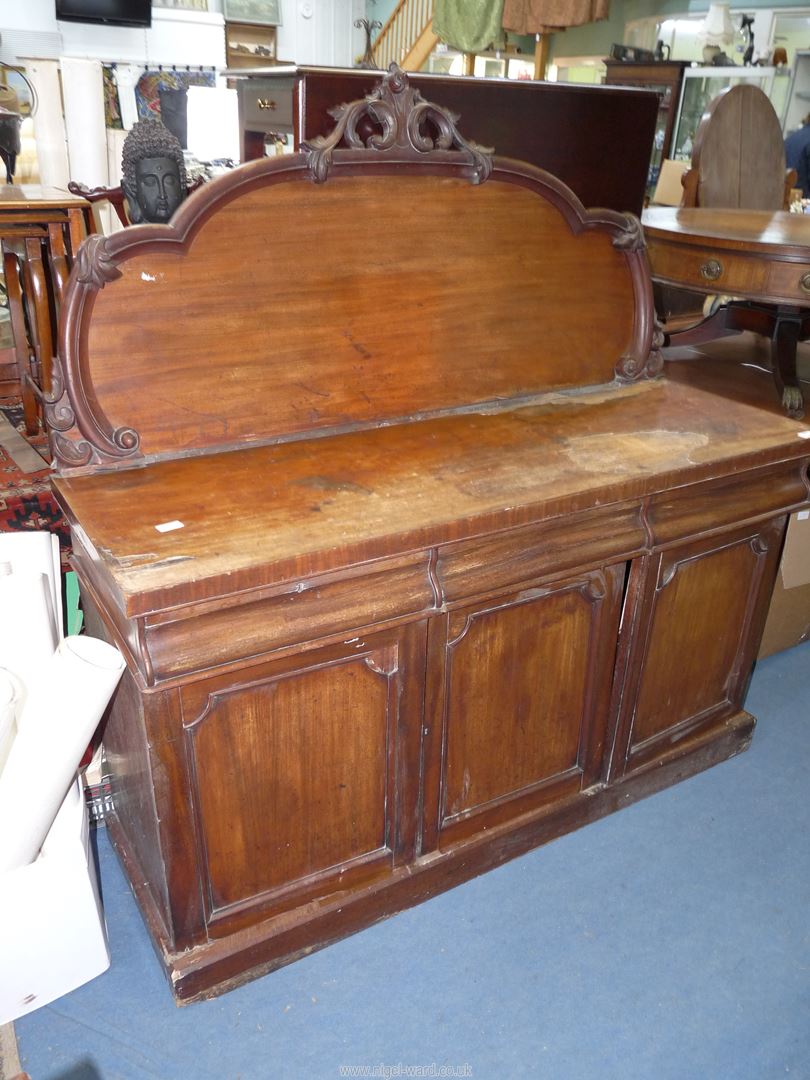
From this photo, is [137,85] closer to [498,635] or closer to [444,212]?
[444,212]

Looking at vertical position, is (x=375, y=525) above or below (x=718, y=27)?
below

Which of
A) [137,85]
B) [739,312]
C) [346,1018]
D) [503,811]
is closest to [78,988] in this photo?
[346,1018]

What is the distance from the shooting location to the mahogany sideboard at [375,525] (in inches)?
46.8

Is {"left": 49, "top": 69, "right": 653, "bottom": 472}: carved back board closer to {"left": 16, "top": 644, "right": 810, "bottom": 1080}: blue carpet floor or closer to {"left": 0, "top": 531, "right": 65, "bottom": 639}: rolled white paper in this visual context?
{"left": 0, "top": 531, "right": 65, "bottom": 639}: rolled white paper

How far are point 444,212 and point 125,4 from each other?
8.14m

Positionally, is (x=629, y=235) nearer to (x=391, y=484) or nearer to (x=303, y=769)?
(x=391, y=484)

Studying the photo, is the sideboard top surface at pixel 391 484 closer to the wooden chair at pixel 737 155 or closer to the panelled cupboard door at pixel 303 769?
the panelled cupboard door at pixel 303 769

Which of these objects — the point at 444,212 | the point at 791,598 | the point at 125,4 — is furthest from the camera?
the point at 125,4

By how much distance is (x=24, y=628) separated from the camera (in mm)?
1390

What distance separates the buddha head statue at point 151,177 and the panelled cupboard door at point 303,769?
94 centimetres

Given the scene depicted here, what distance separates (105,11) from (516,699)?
28.6 ft

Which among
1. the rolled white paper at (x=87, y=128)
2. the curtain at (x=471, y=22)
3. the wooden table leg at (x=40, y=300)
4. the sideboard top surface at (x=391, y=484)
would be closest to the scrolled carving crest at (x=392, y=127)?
the sideboard top surface at (x=391, y=484)

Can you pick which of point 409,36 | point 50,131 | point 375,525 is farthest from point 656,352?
point 409,36

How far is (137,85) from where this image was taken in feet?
26.8
